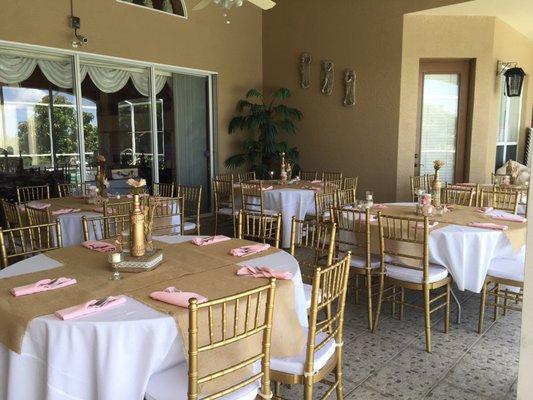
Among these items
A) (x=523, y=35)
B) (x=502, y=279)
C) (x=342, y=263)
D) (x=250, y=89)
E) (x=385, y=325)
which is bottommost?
(x=385, y=325)

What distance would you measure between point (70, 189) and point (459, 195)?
16.3 ft

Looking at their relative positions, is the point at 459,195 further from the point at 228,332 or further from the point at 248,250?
the point at 228,332

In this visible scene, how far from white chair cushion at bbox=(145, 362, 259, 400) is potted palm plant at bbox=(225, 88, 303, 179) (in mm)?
6126

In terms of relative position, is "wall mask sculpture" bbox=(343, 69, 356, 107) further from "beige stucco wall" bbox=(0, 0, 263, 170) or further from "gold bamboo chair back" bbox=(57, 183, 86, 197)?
"gold bamboo chair back" bbox=(57, 183, 86, 197)

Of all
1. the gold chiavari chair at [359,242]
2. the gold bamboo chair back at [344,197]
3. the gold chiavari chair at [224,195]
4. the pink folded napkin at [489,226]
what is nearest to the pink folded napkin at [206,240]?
the gold chiavari chair at [359,242]

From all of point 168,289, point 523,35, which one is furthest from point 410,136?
point 168,289

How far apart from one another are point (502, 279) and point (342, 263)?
1.80m

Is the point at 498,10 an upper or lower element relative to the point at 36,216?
upper

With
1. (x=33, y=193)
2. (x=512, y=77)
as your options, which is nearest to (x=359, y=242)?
(x=33, y=193)

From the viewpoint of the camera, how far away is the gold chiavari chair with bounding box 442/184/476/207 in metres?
4.96

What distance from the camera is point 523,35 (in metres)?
7.75

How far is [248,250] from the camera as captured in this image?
8.58ft

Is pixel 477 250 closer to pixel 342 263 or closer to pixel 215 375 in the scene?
pixel 342 263

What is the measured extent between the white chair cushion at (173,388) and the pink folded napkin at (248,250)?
0.81 metres
